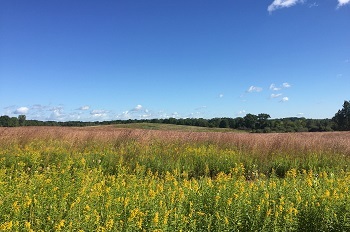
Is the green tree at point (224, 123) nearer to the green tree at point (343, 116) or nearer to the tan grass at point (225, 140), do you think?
the green tree at point (343, 116)

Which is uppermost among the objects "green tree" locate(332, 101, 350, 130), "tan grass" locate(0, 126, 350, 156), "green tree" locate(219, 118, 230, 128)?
"green tree" locate(332, 101, 350, 130)

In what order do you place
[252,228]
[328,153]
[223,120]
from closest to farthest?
[252,228] → [328,153] → [223,120]

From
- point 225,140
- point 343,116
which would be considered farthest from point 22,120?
point 343,116

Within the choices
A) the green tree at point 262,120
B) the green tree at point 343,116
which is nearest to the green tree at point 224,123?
the green tree at point 262,120

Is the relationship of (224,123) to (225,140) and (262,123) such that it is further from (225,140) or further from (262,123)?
(225,140)

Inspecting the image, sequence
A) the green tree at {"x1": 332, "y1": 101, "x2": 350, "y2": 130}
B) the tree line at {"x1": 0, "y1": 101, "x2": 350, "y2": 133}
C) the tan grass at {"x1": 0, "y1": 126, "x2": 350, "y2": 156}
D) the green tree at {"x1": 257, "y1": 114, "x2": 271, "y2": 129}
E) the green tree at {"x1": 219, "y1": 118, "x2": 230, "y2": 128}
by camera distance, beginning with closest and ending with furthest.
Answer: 1. the tan grass at {"x1": 0, "y1": 126, "x2": 350, "y2": 156}
2. the tree line at {"x1": 0, "y1": 101, "x2": 350, "y2": 133}
3. the green tree at {"x1": 257, "y1": 114, "x2": 271, "y2": 129}
4. the green tree at {"x1": 219, "y1": 118, "x2": 230, "y2": 128}
5. the green tree at {"x1": 332, "y1": 101, "x2": 350, "y2": 130}

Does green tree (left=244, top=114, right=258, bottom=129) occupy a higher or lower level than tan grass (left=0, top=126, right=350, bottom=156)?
higher

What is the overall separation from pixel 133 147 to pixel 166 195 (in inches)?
263

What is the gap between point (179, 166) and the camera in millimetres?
8945

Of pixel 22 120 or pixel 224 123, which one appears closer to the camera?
pixel 22 120

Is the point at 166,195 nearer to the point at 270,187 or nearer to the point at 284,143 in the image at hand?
the point at 270,187

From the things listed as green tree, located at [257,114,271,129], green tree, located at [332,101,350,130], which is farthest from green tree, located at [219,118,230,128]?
green tree, located at [332,101,350,130]

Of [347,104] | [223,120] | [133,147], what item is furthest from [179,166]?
[347,104]

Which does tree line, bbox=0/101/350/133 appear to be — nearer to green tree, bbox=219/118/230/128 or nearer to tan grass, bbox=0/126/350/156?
green tree, bbox=219/118/230/128
